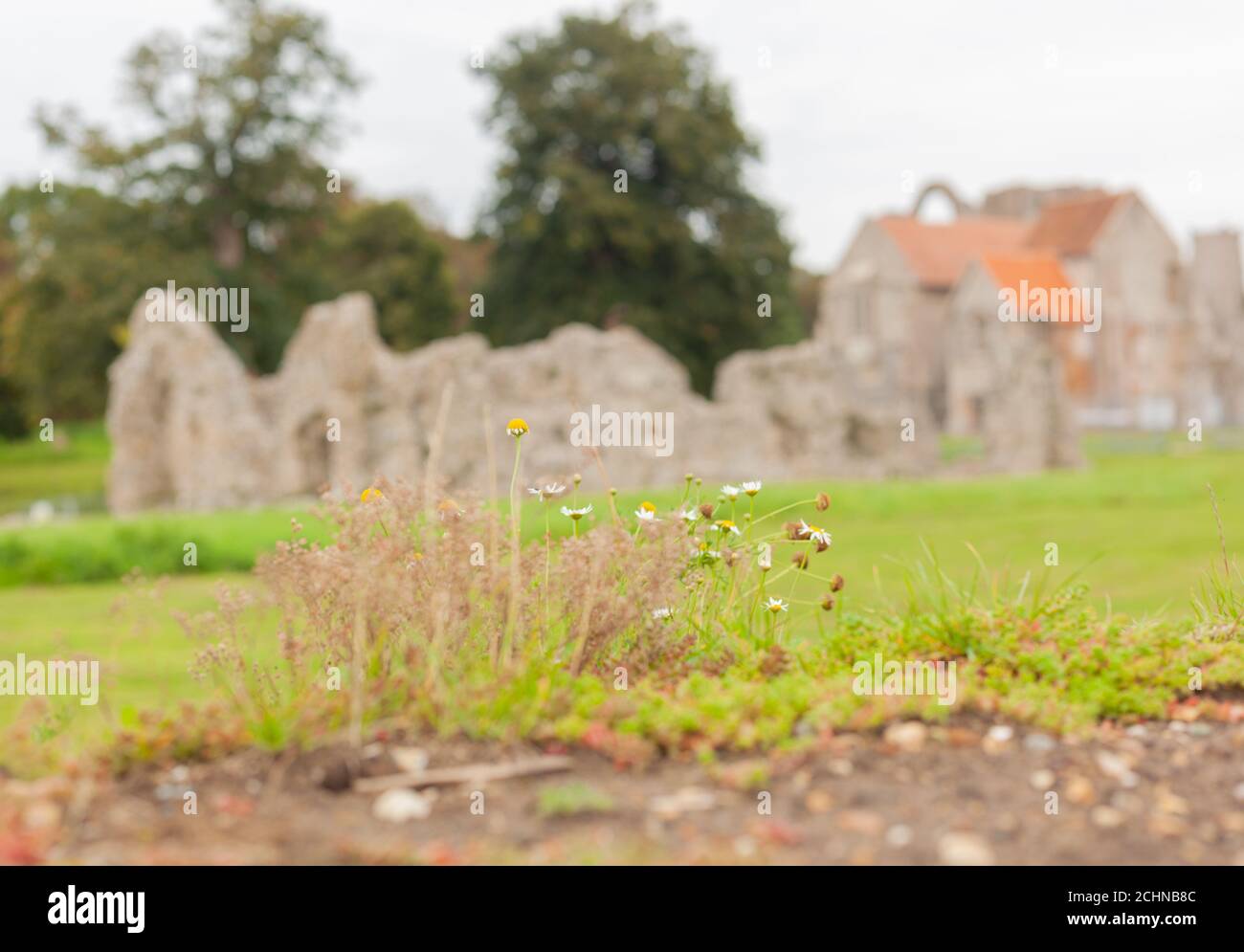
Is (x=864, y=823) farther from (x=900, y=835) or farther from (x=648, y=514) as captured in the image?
(x=648, y=514)

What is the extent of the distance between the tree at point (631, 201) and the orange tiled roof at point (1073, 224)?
1601cm

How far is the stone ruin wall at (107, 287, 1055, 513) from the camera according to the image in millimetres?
23812

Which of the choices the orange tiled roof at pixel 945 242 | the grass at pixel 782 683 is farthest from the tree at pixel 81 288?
the orange tiled roof at pixel 945 242

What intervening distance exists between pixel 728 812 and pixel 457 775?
0.76m

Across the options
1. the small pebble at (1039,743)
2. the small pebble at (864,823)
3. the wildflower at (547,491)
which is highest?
the wildflower at (547,491)

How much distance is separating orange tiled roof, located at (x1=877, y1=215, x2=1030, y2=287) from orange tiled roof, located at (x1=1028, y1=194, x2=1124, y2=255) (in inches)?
42.5

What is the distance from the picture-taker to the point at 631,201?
3400 centimetres

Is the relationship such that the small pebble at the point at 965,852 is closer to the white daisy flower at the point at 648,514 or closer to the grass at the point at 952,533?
the white daisy flower at the point at 648,514

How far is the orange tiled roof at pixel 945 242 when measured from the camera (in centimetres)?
4853

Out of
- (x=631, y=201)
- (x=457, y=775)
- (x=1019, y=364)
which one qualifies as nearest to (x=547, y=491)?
(x=457, y=775)

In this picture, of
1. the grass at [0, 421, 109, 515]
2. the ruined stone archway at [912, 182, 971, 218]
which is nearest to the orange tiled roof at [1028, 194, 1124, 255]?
the ruined stone archway at [912, 182, 971, 218]

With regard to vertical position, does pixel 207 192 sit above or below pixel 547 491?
above

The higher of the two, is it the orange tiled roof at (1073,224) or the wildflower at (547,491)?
the orange tiled roof at (1073,224)

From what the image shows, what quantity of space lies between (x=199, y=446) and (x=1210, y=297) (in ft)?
131
